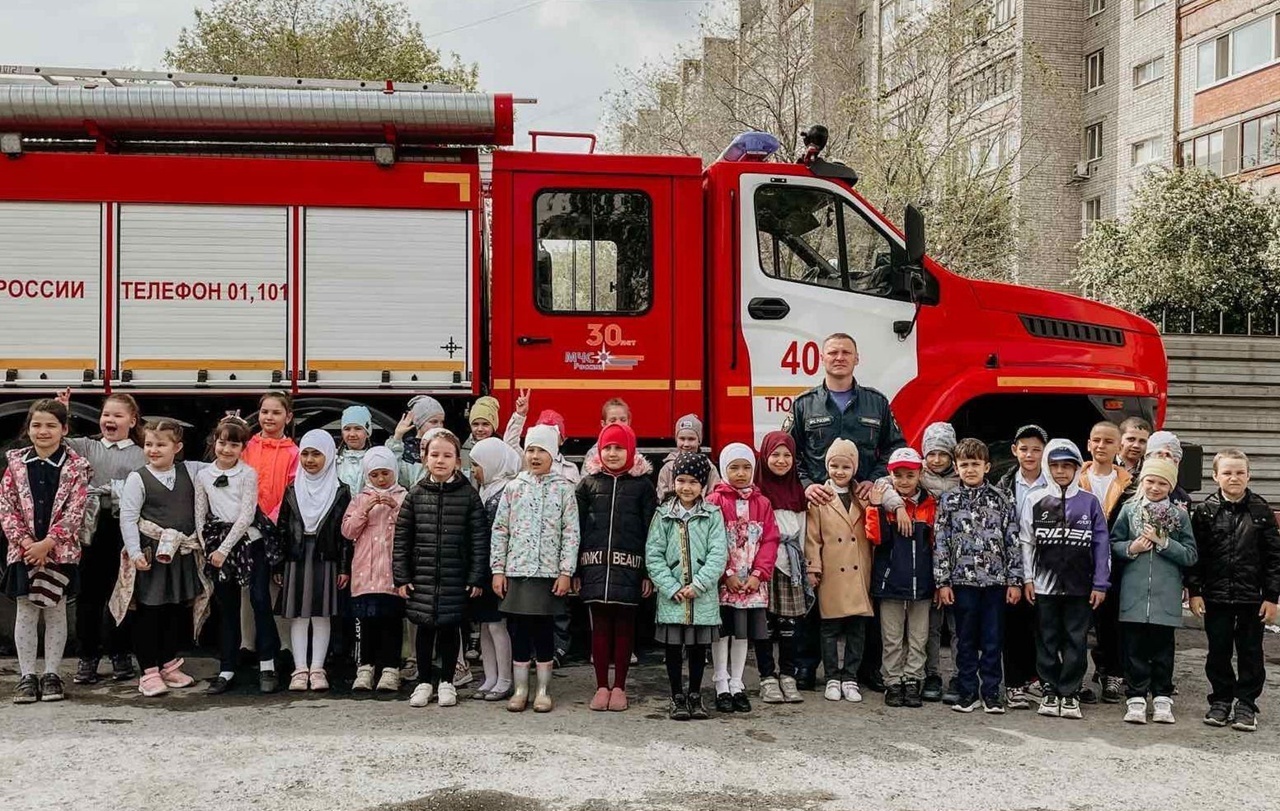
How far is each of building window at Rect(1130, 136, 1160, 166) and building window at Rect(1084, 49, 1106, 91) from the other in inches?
106

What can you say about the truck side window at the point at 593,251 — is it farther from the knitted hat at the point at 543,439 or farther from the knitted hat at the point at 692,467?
the knitted hat at the point at 692,467

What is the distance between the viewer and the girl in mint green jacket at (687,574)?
19.1 feet

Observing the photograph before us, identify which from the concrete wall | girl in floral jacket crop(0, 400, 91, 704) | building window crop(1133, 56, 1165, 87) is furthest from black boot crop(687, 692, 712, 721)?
building window crop(1133, 56, 1165, 87)

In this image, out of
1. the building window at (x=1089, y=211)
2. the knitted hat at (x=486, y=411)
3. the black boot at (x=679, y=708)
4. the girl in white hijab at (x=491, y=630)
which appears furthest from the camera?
the building window at (x=1089, y=211)

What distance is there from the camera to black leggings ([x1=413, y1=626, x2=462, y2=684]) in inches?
237

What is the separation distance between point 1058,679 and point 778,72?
18126 millimetres

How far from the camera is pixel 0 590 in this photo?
246 inches

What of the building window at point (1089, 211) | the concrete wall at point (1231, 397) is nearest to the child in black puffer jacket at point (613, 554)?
the concrete wall at point (1231, 397)

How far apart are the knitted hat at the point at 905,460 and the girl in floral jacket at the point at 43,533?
4403 millimetres

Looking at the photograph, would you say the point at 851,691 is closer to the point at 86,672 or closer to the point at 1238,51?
the point at 86,672

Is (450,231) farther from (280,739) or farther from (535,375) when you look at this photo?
(280,739)

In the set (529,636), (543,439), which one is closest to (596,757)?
(529,636)

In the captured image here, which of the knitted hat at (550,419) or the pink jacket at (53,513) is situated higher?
the knitted hat at (550,419)

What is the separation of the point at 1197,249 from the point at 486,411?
69.7 ft
